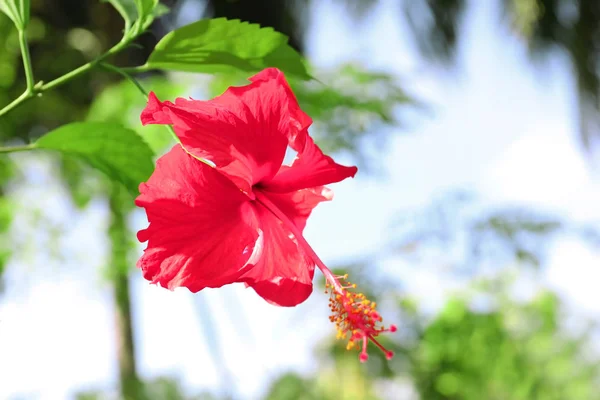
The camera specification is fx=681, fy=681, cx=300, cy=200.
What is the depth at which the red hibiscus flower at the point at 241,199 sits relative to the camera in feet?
0.78

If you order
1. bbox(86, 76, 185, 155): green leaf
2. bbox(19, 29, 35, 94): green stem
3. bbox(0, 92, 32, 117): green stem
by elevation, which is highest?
bbox(19, 29, 35, 94): green stem

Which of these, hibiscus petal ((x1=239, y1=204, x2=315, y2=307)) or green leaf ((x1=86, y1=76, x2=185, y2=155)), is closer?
hibiscus petal ((x1=239, y1=204, x2=315, y2=307))

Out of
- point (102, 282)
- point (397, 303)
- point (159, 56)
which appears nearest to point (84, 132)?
point (159, 56)

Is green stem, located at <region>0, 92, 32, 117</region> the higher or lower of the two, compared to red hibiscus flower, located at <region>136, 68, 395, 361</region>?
higher

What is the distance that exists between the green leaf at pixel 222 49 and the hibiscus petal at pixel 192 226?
0.04 metres

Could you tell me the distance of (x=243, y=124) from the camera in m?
0.25

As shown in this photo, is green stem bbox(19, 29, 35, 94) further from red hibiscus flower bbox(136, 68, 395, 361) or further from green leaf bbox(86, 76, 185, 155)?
green leaf bbox(86, 76, 185, 155)

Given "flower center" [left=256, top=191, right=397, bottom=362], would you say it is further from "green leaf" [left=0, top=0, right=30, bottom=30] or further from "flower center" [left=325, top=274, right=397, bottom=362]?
"green leaf" [left=0, top=0, right=30, bottom=30]

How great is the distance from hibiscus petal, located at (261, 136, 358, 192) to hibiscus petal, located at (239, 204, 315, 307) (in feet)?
0.06

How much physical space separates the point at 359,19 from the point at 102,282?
342cm

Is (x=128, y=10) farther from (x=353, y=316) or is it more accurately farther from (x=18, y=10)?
(x=353, y=316)

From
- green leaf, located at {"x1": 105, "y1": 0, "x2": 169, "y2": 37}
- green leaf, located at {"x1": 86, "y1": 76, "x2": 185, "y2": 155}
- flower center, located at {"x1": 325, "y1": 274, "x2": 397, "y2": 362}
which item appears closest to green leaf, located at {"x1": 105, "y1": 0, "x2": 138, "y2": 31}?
green leaf, located at {"x1": 105, "y1": 0, "x2": 169, "y2": 37}

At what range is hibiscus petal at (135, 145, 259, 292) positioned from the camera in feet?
0.78

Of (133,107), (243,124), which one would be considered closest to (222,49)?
(243,124)
